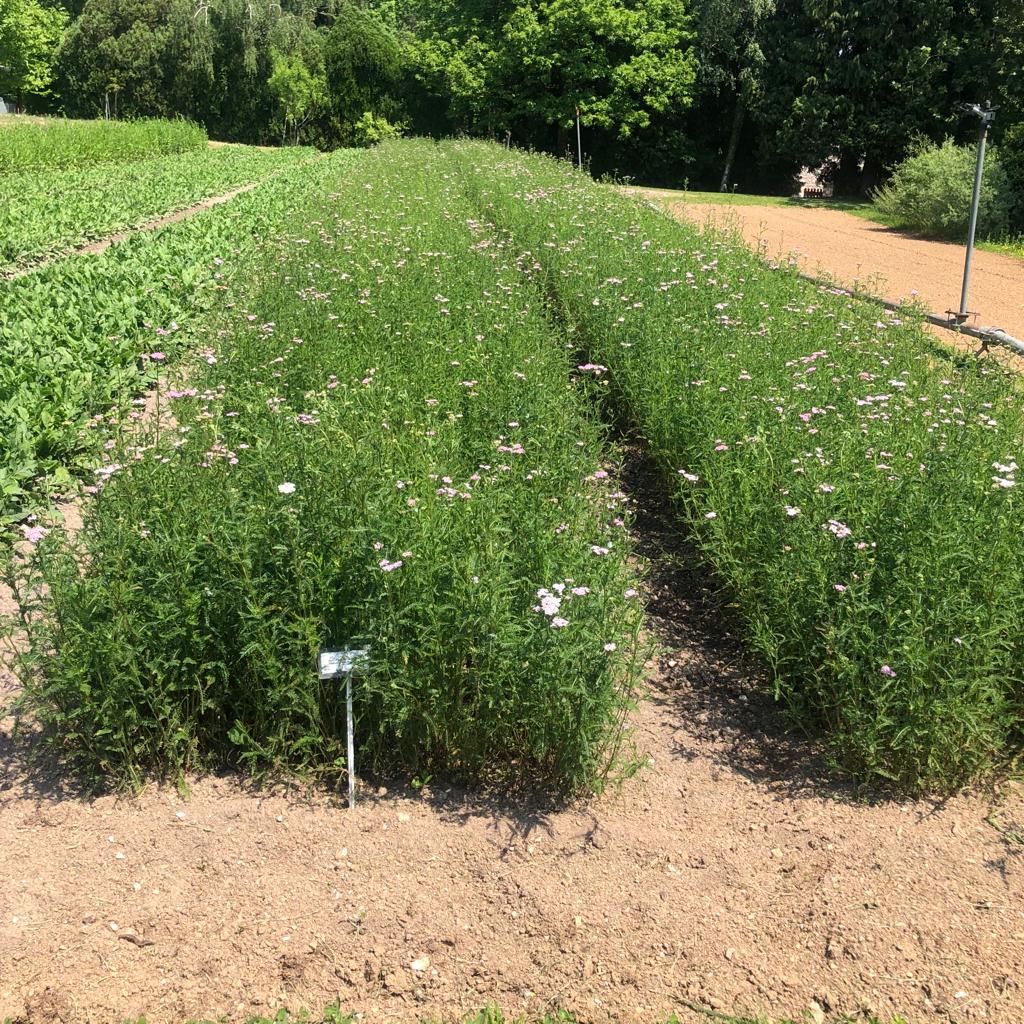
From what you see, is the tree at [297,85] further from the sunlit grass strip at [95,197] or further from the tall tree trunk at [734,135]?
the tall tree trunk at [734,135]

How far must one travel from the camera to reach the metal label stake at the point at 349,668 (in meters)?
3.03

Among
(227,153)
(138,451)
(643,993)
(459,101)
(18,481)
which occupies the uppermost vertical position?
(459,101)

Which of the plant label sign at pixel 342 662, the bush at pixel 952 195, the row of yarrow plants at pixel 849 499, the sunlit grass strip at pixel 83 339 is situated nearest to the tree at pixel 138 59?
the bush at pixel 952 195

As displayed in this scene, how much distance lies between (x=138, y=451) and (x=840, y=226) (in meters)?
20.4

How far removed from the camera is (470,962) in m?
2.60

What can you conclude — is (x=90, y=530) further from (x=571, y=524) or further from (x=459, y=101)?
(x=459, y=101)

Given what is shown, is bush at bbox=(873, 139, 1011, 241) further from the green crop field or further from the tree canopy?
the green crop field

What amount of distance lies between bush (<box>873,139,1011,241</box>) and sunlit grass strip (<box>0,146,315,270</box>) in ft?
50.4

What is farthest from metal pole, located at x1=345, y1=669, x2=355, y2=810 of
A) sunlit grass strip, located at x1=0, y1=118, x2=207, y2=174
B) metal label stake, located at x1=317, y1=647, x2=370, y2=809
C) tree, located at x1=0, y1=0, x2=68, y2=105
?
tree, located at x1=0, y1=0, x2=68, y2=105

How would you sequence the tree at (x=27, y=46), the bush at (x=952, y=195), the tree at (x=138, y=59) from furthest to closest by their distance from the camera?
the tree at (x=27, y=46) → the tree at (x=138, y=59) → the bush at (x=952, y=195)

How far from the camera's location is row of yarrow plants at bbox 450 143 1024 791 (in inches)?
128

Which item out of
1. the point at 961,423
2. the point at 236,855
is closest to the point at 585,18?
the point at 961,423

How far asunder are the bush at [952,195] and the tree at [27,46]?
49.1 m

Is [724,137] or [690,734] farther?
[724,137]
